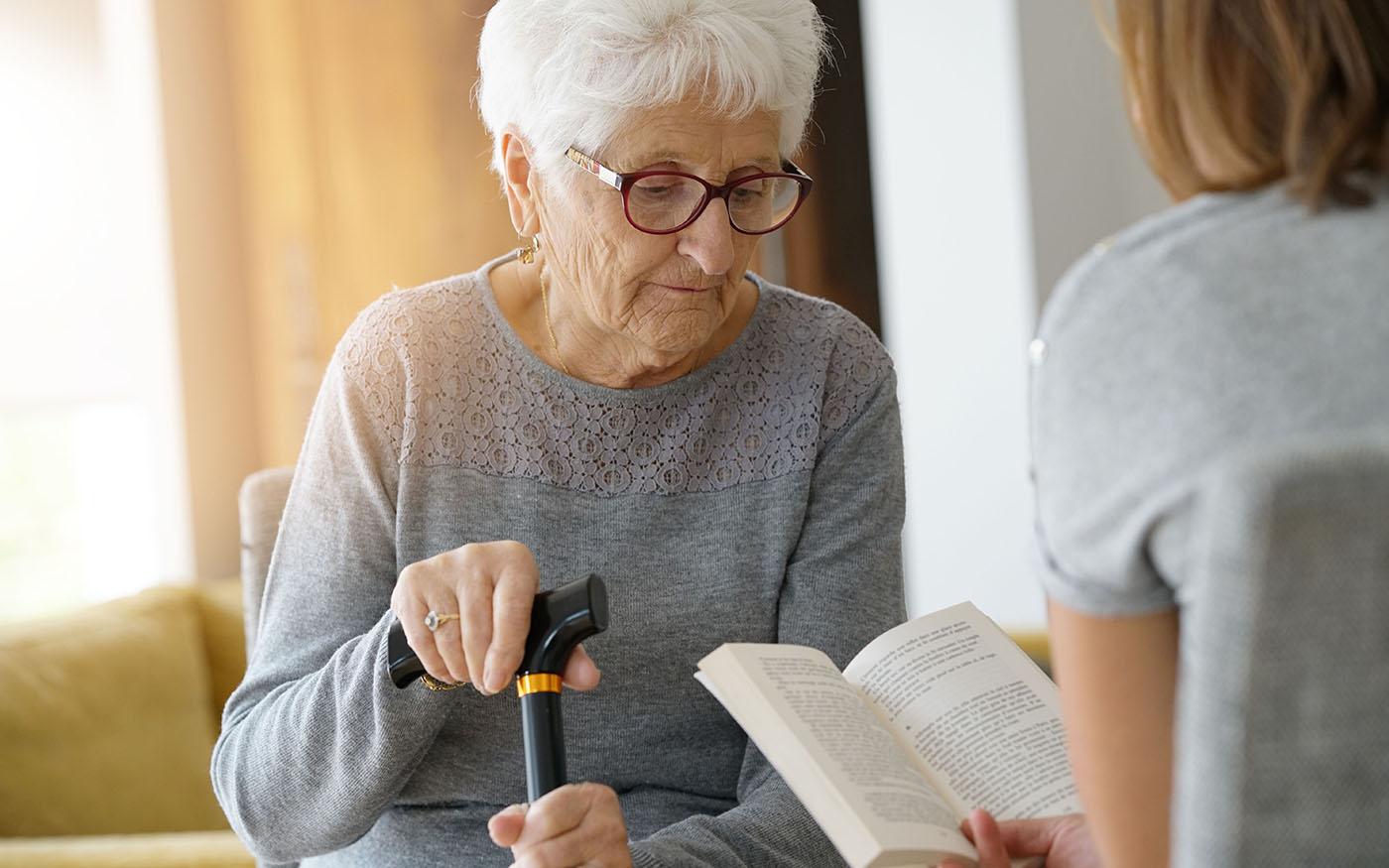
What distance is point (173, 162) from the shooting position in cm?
343

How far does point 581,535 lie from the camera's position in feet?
4.50

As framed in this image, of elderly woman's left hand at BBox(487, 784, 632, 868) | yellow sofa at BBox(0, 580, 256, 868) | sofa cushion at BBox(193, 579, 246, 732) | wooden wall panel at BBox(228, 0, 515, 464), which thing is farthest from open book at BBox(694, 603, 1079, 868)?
wooden wall panel at BBox(228, 0, 515, 464)

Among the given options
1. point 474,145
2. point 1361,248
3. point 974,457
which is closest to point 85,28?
point 474,145

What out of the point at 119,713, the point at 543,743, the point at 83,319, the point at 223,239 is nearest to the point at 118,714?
the point at 119,713

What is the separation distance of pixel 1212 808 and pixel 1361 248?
9.7 inches

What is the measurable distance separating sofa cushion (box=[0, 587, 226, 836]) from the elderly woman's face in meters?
1.56

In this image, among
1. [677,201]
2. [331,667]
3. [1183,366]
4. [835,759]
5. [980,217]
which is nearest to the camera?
[1183,366]

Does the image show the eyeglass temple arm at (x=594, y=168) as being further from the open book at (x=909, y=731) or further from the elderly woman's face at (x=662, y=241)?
the open book at (x=909, y=731)

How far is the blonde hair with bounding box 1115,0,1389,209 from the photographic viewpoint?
68cm

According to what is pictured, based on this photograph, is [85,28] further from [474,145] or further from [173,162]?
[474,145]

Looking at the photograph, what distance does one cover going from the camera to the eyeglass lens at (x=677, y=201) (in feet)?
4.27

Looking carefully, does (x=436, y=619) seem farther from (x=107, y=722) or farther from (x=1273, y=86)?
(x=107, y=722)

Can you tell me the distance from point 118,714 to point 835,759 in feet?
6.77

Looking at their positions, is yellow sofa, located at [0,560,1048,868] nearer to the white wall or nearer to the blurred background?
the white wall
